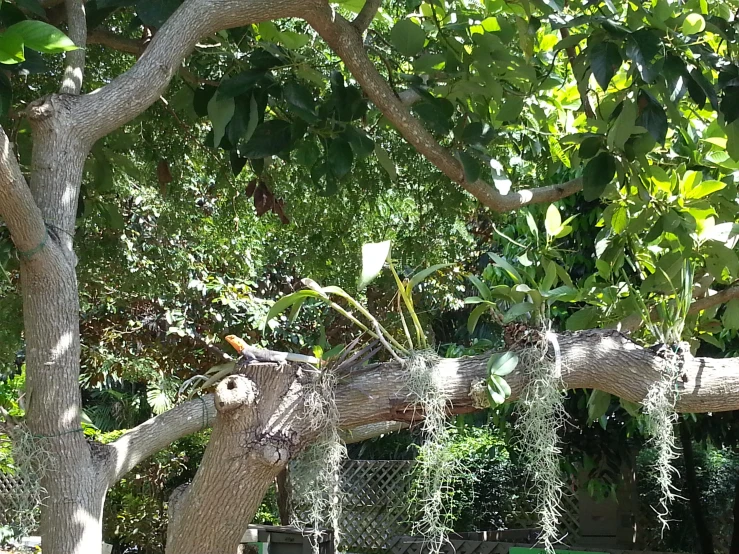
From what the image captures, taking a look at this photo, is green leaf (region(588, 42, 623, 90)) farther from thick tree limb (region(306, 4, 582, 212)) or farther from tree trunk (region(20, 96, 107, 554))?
tree trunk (region(20, 96, 107, 554))

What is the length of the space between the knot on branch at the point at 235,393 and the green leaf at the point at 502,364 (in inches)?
20.4

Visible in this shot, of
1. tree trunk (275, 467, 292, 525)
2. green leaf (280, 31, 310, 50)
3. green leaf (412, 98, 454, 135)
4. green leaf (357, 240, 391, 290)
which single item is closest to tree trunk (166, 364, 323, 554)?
green leaf (357, 240, 391, 290)

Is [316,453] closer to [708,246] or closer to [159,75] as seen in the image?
[159,75]

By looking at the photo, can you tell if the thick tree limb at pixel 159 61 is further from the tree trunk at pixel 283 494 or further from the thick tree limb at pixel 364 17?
the tree trunk at pixel 283 494

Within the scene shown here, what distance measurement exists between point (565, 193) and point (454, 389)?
1.19 m

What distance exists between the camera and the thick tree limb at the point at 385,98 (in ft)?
7.41

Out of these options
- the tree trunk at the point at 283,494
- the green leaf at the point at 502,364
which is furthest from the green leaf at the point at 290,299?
the tree trunk at the point at 283,494

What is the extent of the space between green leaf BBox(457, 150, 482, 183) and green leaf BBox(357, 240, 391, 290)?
0.79 meters

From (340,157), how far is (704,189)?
109 cm

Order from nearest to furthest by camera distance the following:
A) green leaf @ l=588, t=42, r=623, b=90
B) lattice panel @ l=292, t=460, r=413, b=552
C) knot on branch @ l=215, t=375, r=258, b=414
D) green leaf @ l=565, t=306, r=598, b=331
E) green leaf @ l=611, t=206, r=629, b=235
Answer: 1. knot on branch @ l=215, t=375, r=258, b=414
2. green leaf @ l=588, t=42, r=623, b=90
3. green leaf @ l=565, t=306, r=598, b=331
4. green leaf @ l=611, t=206, r=629, b=235
5. lattice panel @ l=292, t=460, r=413, b=552

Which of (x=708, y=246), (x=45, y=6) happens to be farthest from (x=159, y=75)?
(x=708, y=246)

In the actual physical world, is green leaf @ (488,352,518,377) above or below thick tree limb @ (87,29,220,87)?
below

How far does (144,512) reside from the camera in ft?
25.1

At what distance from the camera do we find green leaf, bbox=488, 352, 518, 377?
1.70 m
